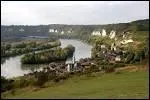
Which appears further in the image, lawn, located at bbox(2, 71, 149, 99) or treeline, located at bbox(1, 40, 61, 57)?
treeline, located at bbox(1, 40, 61, 57)

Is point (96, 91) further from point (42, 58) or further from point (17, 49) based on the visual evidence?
point (17, 49)

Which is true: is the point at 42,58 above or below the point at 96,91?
above

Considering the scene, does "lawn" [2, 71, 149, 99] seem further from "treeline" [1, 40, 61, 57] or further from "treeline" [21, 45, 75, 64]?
"treeline" [1, 40, 61, 57]

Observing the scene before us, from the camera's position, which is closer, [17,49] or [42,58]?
[42,58]

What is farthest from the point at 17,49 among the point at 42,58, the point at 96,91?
the point at 96,91

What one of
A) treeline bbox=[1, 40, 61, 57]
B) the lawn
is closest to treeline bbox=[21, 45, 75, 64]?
treeline bbox=[1, 40, 61, 57]

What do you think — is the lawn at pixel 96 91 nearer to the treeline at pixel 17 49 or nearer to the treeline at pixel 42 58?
the treeline at pixel 42 58

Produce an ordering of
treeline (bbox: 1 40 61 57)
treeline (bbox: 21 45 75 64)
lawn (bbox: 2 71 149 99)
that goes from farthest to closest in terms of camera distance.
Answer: treeline (bbox: 1 40 61 57) → treeline (bbox: 21 45 75 64) → lawn (bbox: 2 71 149 99)

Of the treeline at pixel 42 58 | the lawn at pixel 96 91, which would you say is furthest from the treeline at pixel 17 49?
the lawn at pixel 96 91

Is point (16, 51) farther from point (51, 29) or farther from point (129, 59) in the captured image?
point (51, 29)

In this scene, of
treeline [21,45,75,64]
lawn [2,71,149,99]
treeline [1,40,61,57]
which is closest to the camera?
lawn [2,71,149,99]

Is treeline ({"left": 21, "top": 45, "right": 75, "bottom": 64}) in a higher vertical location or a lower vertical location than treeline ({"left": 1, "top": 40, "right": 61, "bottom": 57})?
lower
